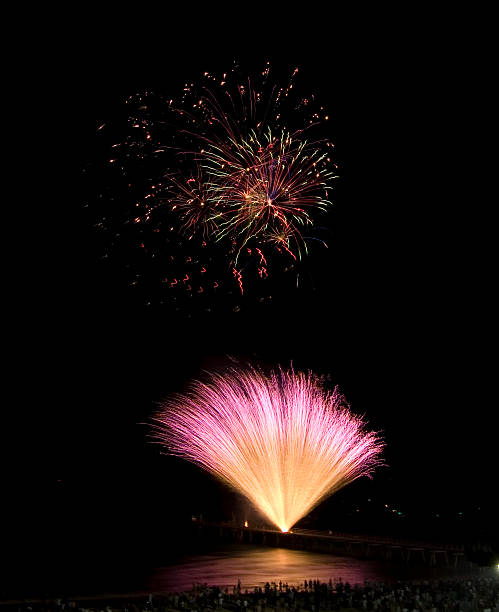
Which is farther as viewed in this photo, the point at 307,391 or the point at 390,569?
the point at 307,391

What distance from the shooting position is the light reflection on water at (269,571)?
23.4m

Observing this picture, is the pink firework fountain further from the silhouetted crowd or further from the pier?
the silhouetted crowd

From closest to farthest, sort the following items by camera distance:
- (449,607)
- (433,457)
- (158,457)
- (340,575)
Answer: (449,607) → (340,575) → (433,457) → (158,457)

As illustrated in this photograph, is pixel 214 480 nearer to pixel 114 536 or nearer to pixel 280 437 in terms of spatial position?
pixel 114 536

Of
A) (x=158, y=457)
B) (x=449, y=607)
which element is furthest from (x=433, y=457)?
(x=449, y=607)

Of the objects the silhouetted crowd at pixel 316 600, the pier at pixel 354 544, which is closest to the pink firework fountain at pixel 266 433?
the pier at pixel 354 544

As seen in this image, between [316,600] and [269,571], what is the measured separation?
→ 288 inches

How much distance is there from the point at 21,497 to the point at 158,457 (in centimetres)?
1047

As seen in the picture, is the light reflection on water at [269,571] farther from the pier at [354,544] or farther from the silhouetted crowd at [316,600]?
the silhouetted crowd at [316,600]

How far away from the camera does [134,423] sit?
5922 cm

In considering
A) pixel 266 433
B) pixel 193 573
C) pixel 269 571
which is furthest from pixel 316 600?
pixel 266 433

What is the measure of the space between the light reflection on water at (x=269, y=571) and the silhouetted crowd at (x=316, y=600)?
2.30 meters

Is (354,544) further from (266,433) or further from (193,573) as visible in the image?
(193,573)

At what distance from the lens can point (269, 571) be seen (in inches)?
1014
